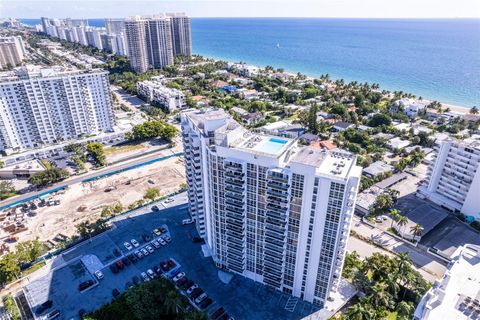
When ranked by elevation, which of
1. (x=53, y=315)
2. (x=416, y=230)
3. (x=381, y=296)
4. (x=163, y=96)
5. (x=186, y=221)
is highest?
(x=163, y=96)

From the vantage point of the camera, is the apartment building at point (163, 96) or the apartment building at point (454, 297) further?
the apartment building at point (163, 96)

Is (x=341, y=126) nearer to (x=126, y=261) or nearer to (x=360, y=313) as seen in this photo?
(x=360, y=313)

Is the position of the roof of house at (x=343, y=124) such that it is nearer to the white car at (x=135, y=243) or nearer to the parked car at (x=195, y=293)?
the white car at (x=135, y=243)

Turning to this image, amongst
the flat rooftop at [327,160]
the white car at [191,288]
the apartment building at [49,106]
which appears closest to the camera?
the flat rooftop at [327,160]

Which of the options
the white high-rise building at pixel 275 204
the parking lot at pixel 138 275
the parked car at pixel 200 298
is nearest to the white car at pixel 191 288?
the parking lot at pixel 138 275

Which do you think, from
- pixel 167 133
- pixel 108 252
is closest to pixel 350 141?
pixel 167 133

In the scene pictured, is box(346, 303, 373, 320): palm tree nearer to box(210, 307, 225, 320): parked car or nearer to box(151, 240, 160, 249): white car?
box(210, 307, 225, 320): parked car

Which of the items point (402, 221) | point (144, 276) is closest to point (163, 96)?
point (144, 276)
